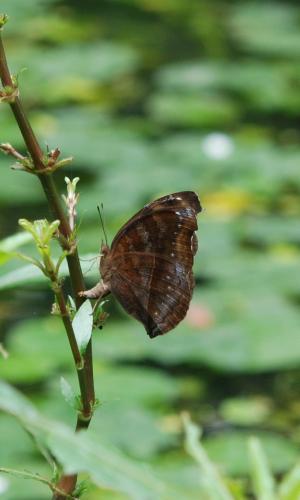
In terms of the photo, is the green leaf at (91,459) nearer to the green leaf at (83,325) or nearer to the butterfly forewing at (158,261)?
the green leaf at (83,325)

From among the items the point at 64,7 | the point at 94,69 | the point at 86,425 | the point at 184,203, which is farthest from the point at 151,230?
the point at 64,7

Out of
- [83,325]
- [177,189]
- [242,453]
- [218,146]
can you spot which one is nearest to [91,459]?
[83,325]

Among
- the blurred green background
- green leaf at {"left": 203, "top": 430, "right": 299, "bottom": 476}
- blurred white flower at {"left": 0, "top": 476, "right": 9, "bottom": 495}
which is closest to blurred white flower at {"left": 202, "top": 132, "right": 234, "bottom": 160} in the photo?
the blurred green background

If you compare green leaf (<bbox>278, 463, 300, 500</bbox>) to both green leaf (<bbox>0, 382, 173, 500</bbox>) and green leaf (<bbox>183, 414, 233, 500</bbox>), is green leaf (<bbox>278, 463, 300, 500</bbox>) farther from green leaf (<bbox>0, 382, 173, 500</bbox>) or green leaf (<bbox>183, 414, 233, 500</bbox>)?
green leaf (<bbox>0, 382, 173, 500</bbox>)

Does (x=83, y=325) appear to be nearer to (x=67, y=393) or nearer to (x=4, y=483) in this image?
(x=67, y=393)

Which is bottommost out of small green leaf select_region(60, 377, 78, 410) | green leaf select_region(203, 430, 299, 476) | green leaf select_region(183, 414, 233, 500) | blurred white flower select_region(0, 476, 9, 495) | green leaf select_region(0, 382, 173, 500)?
green leaf select_region(203, 430, 299, 476)

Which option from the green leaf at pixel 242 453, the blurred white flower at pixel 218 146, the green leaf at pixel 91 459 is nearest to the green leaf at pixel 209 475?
the green leaf at pixel 91 459

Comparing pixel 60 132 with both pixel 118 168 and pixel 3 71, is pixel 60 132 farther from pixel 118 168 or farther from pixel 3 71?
pixel 3 71
